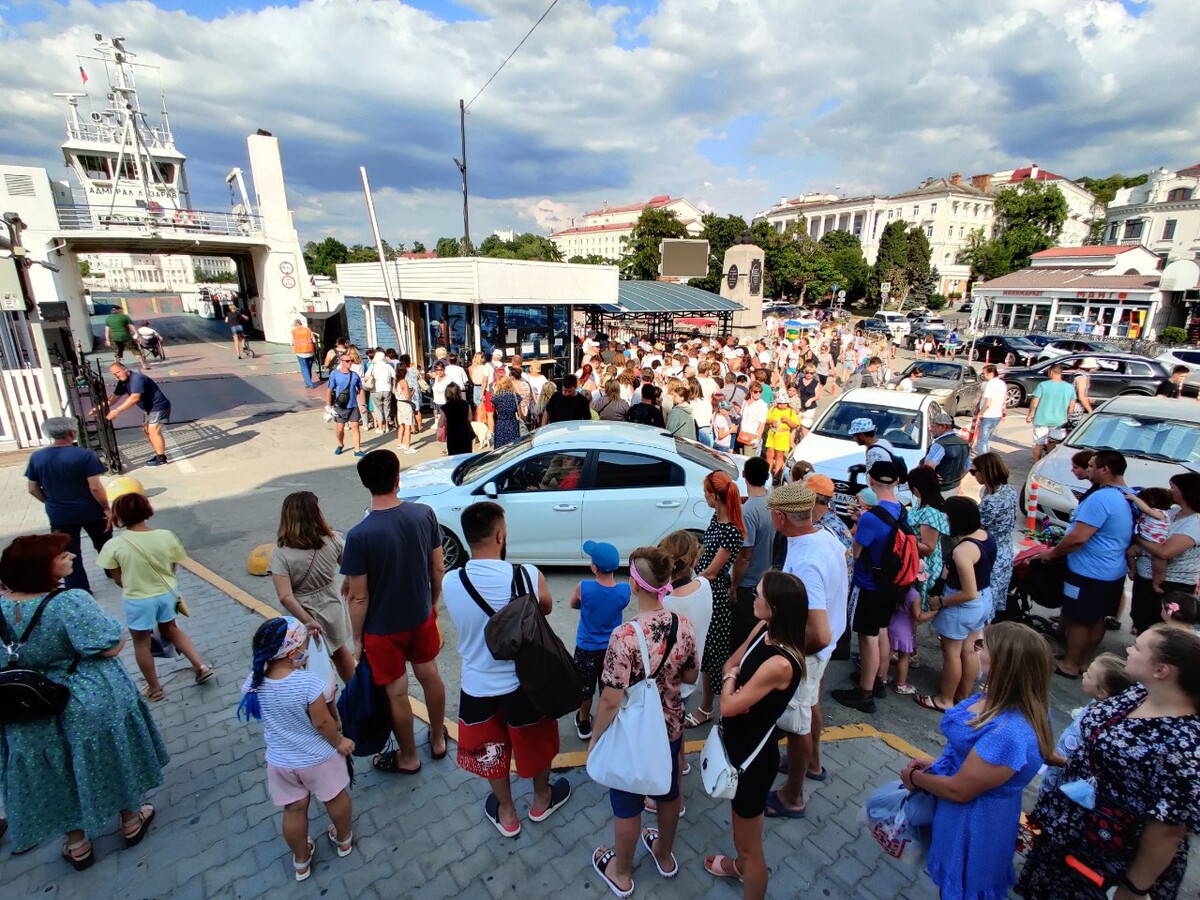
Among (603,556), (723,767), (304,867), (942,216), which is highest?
(942,216)

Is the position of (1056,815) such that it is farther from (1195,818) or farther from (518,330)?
(518,330)

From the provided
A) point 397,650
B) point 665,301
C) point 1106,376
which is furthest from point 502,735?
point 1106,376

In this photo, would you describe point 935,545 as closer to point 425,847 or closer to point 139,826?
point 425,847

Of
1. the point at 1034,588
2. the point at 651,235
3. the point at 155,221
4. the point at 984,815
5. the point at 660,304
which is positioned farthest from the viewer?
the point at 651,235

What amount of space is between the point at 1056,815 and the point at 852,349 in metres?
19.9

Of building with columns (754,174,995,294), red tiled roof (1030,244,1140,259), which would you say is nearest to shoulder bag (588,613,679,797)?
red tiled roof (1030,244,1140,259)

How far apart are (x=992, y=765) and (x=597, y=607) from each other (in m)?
1.84

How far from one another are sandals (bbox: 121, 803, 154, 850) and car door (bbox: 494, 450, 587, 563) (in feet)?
10.5

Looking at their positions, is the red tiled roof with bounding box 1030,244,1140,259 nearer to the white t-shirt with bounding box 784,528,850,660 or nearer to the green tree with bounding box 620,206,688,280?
the green tree with bounding box 620,206,688,280

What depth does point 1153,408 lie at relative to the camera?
7598 mm

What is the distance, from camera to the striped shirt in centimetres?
242

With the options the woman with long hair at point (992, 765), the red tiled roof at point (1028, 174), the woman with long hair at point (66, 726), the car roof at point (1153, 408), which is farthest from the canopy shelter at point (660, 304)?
the red tiled roof at point (1028, 174)

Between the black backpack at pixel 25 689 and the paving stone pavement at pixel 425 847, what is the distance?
3.10ft

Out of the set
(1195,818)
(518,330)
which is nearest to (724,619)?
(1195,818)
